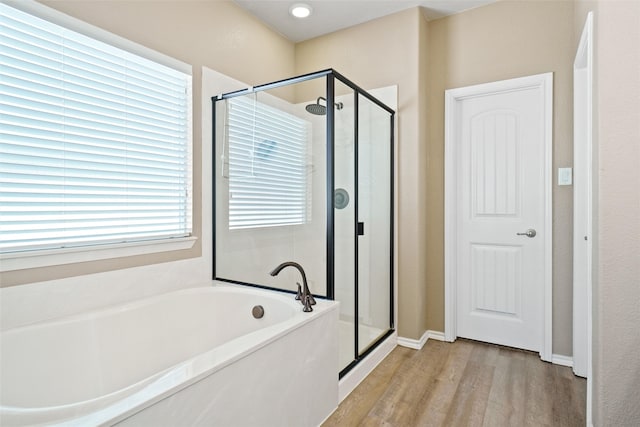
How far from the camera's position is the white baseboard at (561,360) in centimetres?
240

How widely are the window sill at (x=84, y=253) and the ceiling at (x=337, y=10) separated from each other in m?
1.86

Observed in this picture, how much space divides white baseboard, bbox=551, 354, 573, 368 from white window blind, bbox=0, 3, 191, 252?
2708 millimetres

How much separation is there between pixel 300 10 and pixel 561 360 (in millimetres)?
3219

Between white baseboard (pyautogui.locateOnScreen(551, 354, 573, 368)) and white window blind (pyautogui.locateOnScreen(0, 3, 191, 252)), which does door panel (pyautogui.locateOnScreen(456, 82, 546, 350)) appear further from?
white window blind (pyautogui.locateOnScreen(0, 3, 191, 252))

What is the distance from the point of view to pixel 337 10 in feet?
9.07

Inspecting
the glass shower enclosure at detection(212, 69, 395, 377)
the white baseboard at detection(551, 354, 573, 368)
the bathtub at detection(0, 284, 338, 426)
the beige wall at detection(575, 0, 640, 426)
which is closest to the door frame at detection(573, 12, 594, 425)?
the white baseboard at detection(551, 354, 573, 368)

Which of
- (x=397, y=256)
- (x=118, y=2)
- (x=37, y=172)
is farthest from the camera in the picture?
(x=397, y=256)

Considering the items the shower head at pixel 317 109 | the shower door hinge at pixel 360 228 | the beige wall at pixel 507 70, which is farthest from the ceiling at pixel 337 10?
the shower door hinge at pixel 360 228

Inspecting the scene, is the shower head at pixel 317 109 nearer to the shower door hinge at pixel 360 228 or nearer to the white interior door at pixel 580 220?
the shower door hinge at pixel 360 228

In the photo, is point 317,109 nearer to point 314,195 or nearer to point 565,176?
point 314,195

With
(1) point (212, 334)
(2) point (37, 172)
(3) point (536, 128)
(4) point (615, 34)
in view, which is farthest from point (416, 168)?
(2) point (37, 172)

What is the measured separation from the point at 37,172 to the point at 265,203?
1.35 meters

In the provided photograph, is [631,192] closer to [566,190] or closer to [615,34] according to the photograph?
[615,34]

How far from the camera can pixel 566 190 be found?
243cm
